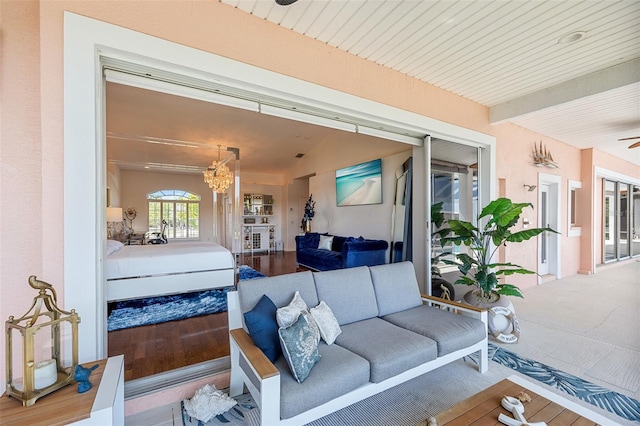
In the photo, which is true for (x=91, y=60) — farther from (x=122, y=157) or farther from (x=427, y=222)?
(x=122, y=157)

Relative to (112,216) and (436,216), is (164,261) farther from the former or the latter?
(436,216)

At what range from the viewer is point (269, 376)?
4.56 ft

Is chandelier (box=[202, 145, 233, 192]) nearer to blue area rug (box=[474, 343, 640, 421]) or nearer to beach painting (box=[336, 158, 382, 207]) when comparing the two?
beach painting (box=[336, 158, 382, 207])

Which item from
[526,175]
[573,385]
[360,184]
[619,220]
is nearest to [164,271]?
[360,184]

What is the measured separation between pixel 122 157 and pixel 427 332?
7839 millimetres

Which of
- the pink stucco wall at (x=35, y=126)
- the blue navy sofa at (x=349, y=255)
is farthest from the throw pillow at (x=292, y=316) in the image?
the blue navy sofa at (x=349, y=255)

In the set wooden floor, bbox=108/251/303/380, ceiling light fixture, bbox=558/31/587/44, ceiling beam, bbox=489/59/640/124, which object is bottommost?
wooden floor, bbox=108/251/303/380

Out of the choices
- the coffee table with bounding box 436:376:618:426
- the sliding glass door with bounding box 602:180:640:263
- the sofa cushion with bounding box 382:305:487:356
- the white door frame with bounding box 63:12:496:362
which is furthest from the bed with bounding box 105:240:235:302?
the sliding glass door with bounding box 602:180:640:263

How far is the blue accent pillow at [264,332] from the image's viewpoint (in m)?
1.73

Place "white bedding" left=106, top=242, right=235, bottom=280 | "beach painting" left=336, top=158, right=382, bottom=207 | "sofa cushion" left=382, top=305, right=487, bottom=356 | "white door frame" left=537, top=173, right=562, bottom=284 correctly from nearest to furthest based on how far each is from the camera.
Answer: "sofa cushion" left=382, top=305, right=487, bottom=356 → "white bedding" left=106, top=242, right=235, bottom=280 → "beach painting" left=336, top=158, right=382, bottom=207 → "white door frame" left=537, top=173, right=562, bottom=284

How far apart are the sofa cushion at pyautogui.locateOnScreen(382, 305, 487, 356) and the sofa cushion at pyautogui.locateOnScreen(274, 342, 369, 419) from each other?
72cm

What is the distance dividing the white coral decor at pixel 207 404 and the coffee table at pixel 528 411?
140 centimetres

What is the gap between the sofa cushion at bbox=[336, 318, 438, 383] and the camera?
1.80m

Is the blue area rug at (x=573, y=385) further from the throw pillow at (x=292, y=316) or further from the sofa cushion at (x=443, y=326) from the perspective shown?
the throw pillow at (x=292, y=316)
